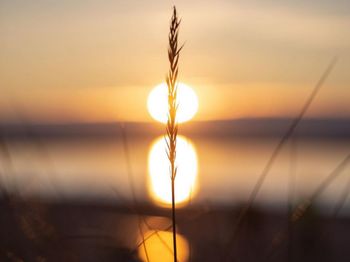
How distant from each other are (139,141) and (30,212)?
1020 inches

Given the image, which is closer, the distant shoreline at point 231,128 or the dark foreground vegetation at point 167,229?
the dark foreground vegetation at point 167,229

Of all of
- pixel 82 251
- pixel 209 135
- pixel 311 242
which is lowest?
pixel 311 242

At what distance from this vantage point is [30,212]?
115 inches

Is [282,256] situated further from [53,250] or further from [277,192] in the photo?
[277,192]

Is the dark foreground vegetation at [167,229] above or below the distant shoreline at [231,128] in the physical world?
below

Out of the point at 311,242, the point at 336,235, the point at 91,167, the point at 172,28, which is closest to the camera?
the point at 172,28

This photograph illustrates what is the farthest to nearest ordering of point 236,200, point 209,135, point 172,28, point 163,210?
point 209,135 → point 163,210 → point 236,200 → point 172,28

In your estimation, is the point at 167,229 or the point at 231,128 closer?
the point at 167,229

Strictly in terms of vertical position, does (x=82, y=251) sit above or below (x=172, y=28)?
above

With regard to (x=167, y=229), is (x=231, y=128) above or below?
above

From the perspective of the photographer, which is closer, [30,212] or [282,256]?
[30,212]

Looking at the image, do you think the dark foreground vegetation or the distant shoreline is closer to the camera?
the dark foreground vegetation

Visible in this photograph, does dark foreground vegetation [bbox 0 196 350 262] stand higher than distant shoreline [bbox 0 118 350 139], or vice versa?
distant shoreline [bbox 0 118 350 139]

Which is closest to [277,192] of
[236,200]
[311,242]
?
[236,200]
